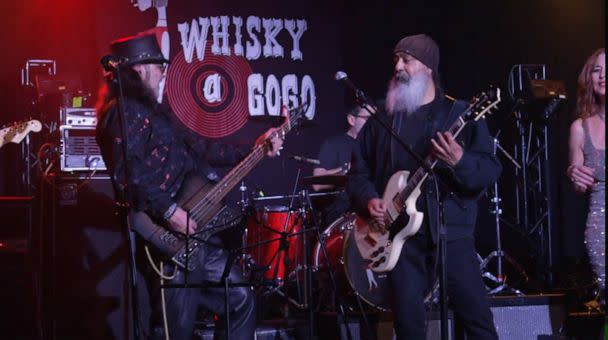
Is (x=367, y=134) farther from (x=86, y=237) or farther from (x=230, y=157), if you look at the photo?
(x=86, y=237)

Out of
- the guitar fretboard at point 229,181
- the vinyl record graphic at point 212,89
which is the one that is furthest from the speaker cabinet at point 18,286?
the vinyl record graphic at point 212,89

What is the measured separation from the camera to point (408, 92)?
564cm

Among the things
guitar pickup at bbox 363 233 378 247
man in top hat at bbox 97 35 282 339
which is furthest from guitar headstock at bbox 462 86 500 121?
man in top hat at bbox 97 35 282 339

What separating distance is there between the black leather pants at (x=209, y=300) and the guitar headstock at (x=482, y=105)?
1.94m

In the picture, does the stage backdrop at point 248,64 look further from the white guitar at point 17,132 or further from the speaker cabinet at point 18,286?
the speaker cabinet at point 18,286

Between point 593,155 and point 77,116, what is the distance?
4.34m

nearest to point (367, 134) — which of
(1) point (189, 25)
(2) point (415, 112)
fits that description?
(2) point (415, 112)

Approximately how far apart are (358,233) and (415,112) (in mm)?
948

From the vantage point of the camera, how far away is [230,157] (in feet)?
20.1

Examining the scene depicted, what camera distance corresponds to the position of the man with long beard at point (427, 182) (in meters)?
5.23

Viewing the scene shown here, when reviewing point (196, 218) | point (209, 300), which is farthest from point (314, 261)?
point (196, 218)

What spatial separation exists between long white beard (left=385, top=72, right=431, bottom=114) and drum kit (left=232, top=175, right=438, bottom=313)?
1230 millimetres

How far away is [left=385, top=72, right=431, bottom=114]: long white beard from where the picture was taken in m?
5.63

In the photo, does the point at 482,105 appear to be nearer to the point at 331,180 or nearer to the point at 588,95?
the point at 588,95
